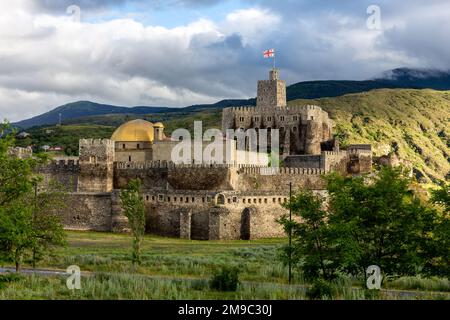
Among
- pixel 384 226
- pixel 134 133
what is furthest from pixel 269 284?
pixel 134 133

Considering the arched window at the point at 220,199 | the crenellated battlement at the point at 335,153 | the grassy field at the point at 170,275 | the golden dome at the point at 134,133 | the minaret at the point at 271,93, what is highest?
the minaret at the point at 271,93

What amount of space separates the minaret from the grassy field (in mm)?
38479

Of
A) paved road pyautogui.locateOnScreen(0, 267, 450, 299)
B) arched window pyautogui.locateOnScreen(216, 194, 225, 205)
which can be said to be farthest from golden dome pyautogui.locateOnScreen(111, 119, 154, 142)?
paved road pyautogui.locateOnScreen(0, 267, 450, 299)

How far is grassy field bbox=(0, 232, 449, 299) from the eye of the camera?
1307 inches

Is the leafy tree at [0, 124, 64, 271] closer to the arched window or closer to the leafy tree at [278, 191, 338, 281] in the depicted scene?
the leafy tree at [278, 191, 338, 281]

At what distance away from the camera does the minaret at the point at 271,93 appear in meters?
101

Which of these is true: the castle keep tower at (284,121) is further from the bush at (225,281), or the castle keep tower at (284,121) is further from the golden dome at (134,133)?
the bush at (225,281)

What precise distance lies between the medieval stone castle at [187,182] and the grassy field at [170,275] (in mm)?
3088

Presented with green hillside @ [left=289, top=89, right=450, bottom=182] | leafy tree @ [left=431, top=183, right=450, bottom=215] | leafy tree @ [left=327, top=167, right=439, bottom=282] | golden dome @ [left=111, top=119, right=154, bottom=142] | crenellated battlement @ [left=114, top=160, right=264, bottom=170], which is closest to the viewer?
leafy tree @ [left=327, top=167, right=439, bottom=282]

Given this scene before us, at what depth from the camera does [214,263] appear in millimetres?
48188

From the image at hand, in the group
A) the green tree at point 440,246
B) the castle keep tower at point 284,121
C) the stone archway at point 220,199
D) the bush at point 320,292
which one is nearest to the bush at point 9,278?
the bush at point 320,292

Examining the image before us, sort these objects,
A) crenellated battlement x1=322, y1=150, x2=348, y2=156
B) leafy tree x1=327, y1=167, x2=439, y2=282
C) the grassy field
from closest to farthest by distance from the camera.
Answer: the grassy field, leafy tree x1=327, y1=167, x2=439, y2=282, crenellated battlement x1=322, y1=150, x2=348, y2=156

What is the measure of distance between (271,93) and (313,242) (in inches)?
2563
